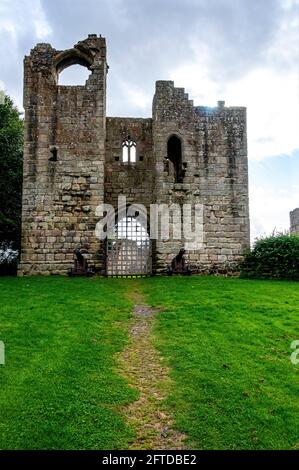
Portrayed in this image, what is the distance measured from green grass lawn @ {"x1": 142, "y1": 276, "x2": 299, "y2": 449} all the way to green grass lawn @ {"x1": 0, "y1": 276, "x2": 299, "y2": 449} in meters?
0.02

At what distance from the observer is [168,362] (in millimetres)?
9695

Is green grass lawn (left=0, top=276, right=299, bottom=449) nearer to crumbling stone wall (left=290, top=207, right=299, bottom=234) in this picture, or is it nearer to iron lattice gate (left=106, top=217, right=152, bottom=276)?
iron lattice gate (left=106, top=217, right=152, bottom=276)

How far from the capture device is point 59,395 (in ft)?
25.9

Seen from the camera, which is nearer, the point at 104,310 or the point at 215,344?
the point at 215,344

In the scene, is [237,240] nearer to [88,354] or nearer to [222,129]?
[222,129]

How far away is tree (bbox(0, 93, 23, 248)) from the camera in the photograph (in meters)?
24.3

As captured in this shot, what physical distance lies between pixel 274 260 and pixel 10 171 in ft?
45.7

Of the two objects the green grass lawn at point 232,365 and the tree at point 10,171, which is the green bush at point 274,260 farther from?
the tree at point 10,171

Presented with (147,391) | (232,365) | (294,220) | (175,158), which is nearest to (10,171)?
(175,158)

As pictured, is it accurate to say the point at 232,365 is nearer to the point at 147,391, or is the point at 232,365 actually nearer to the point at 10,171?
the point at 147,391

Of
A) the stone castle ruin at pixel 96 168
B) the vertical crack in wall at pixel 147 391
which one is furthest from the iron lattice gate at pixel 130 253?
the vertical crack in wall at pixel 147 391

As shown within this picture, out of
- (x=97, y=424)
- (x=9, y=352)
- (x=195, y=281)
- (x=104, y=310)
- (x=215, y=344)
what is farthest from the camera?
(x=195, y=281)
